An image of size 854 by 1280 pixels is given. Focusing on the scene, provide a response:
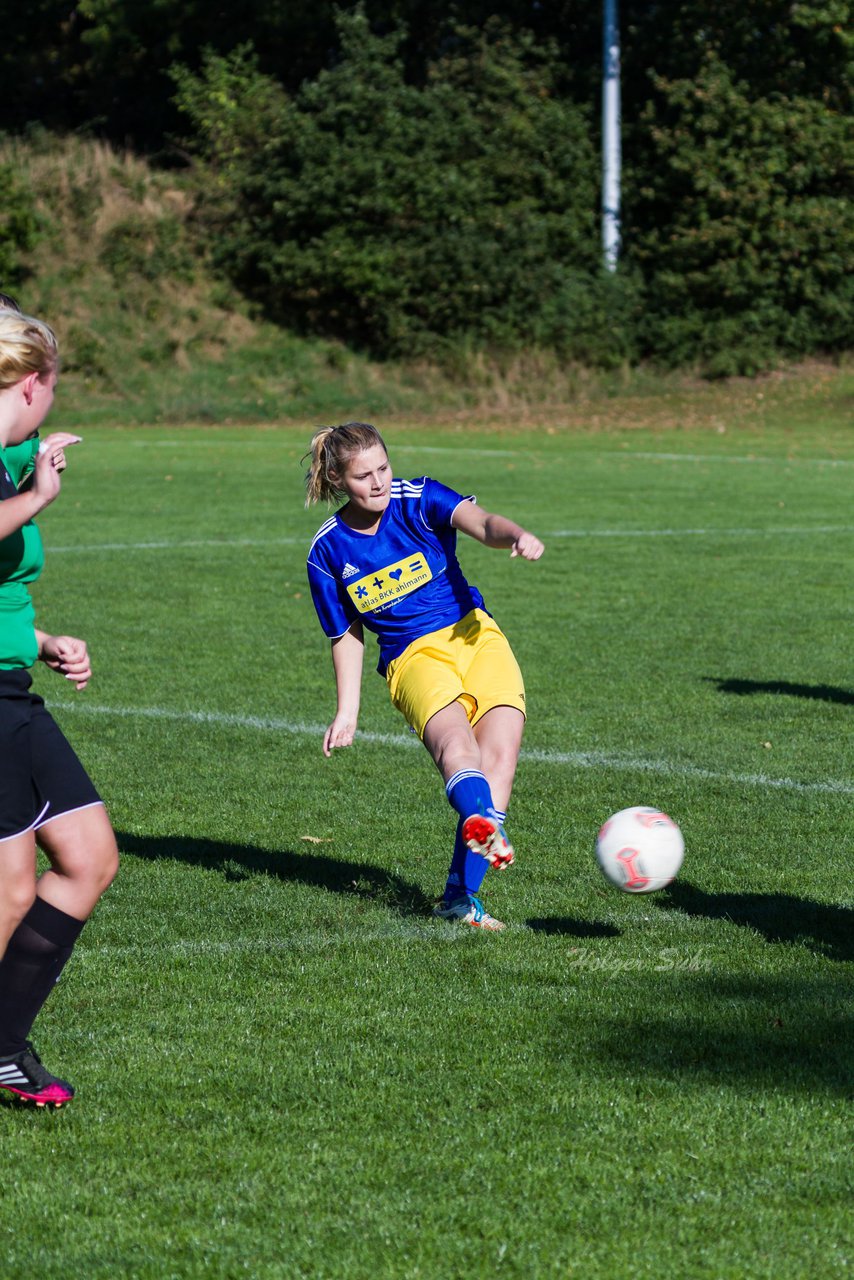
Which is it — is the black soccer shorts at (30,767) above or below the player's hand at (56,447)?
below

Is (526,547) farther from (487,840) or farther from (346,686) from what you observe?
Result: (346,686)

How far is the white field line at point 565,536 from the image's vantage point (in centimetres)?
1496

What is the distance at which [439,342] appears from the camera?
36.4 metres

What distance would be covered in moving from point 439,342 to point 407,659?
3186cm

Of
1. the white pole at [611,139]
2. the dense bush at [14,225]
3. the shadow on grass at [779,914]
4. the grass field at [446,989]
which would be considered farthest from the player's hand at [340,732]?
the white pole at [611,139]

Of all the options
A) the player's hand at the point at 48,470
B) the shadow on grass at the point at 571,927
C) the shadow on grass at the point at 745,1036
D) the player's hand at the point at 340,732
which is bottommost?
the shadow on grass at the point at 571,927

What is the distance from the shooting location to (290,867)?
18.9 feet

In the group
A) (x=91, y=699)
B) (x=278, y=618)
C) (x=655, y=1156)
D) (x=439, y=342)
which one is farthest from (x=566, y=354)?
(x=655, y=1156)

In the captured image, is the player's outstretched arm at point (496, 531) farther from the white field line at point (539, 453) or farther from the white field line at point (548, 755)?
the white field line at point (539, 453)

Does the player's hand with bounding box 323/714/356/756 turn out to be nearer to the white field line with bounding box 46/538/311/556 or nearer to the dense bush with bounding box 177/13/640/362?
the white field line with bounding box 46/538/311/556

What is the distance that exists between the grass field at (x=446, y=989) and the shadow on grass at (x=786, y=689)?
37mm

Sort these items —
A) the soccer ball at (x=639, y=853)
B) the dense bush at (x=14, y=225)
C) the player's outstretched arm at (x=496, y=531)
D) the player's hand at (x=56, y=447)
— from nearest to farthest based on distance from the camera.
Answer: the player's hand at (x=56, y=447) < the player's outstretched arm at (x=496, y=531) < the soccer ball at (x=639, y=853) < the dense bush at (x=14, y=225)

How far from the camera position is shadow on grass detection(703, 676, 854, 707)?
8633mm

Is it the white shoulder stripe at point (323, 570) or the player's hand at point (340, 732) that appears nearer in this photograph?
the player's hand at point (340, 732)
